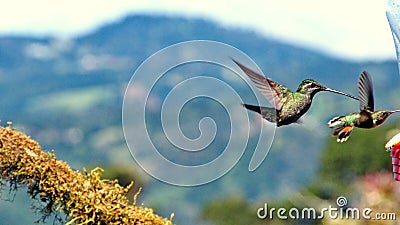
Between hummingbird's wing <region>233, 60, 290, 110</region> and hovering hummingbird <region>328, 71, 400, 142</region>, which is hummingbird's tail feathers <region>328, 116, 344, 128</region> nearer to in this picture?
hovering hummingbird <region>328, 71, 400, 142</region>

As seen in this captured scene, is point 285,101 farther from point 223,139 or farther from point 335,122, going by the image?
point 223,139

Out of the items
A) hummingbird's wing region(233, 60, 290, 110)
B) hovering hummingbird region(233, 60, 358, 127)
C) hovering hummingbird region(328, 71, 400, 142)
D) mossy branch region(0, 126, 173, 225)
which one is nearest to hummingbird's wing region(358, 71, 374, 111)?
hovering hummingbird region(328, 71, 400, 142)

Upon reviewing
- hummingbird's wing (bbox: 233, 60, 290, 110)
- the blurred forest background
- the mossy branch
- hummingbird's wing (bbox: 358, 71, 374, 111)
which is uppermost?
the blurred forest background

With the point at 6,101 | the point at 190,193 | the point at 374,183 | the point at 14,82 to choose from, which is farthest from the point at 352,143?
the point at 14,82

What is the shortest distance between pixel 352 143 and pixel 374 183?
33.1m

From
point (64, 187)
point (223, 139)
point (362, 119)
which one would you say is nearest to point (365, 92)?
point (362, 119)

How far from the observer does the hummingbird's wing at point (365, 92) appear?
8.89 feet

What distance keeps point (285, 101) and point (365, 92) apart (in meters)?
0.29

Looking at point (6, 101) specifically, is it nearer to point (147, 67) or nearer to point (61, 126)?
point (61, 126)

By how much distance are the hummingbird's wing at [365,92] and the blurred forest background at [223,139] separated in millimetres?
220

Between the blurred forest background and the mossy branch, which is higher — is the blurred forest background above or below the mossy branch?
above

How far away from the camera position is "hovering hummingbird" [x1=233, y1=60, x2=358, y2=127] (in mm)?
2748

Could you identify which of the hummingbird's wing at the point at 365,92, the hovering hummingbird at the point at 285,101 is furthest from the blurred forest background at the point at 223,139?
the hummingbird's wing at the point at 365,92

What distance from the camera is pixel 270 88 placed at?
274 centimetres
